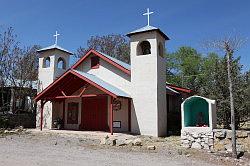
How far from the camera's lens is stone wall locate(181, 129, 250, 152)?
13.0 m

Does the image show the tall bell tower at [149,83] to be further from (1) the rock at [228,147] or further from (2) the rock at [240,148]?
(2) the rock at [240,148]

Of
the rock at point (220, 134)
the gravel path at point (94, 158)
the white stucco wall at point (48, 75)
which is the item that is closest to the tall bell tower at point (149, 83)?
the rock at point (220, 134)

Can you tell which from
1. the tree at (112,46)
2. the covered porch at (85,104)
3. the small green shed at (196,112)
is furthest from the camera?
the tree at (112,46)

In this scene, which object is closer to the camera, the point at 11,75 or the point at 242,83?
the point at 242,83

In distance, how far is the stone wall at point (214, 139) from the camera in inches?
510

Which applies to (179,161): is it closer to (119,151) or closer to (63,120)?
(119,151)

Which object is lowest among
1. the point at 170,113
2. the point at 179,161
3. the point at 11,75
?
the point at 179,161

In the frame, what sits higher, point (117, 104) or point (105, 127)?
point (117, 104)

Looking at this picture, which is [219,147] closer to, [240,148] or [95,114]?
[240,148]

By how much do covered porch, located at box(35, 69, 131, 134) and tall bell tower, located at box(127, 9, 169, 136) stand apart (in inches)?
34.8

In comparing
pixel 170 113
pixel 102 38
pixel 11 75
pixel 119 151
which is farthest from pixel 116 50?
pixel 119 151

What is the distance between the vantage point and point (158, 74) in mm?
18391

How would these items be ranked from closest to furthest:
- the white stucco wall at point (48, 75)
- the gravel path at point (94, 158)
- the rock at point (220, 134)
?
the gravel path at point (94, 158) < the rock at point (220, 134) < the white stucco wall at point (48, 75)

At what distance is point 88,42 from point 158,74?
2458 cm
